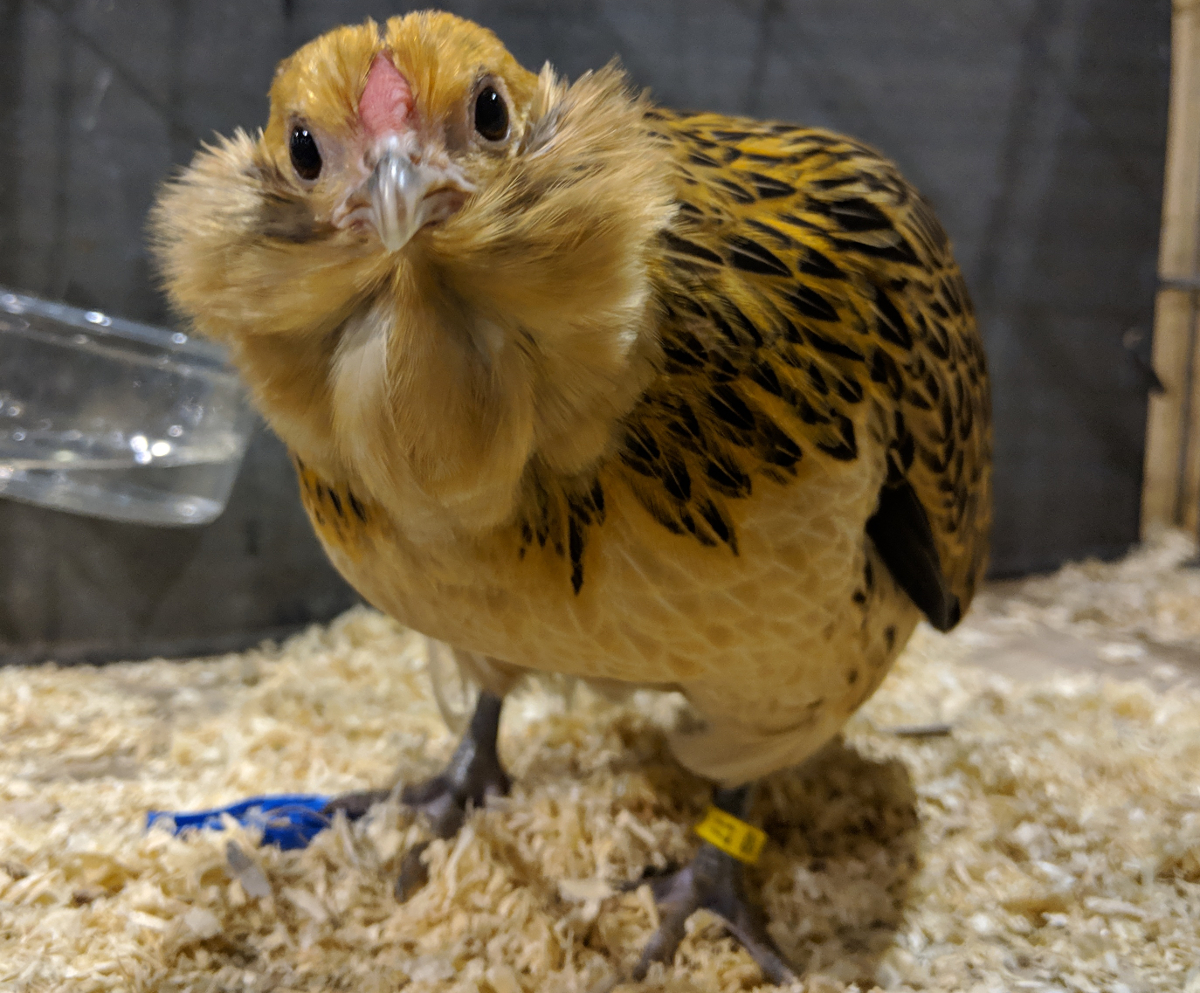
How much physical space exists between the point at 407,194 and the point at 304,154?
6.9 inches

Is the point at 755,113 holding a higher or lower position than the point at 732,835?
higher

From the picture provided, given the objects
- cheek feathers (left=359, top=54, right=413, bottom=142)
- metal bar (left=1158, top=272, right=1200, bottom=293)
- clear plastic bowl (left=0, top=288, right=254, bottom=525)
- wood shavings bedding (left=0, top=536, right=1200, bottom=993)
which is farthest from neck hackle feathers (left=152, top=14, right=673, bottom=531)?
metal bar (left=1158, top=272, right=1200, bottom=293)

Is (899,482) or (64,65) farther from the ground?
(64,65)

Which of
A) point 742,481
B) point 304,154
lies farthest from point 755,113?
point 304,154

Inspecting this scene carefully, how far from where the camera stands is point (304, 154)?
78 cm

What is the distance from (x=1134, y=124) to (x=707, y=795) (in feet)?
8.88

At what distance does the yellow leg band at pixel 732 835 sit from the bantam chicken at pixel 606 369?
5 centimetres

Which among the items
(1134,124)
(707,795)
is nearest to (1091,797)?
(707,795)

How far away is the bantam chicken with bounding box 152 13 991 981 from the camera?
75cm

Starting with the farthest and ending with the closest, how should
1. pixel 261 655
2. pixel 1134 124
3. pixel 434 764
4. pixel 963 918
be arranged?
pixel 1134 124, pixel 261 655, pixel 434 764, pixel 963 918

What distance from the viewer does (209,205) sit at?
0.86 meters

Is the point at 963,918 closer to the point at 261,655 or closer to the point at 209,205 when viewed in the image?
the point at 209,205

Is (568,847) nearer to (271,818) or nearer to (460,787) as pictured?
(460,787)

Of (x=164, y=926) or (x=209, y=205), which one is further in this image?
(x=164, y=926)
